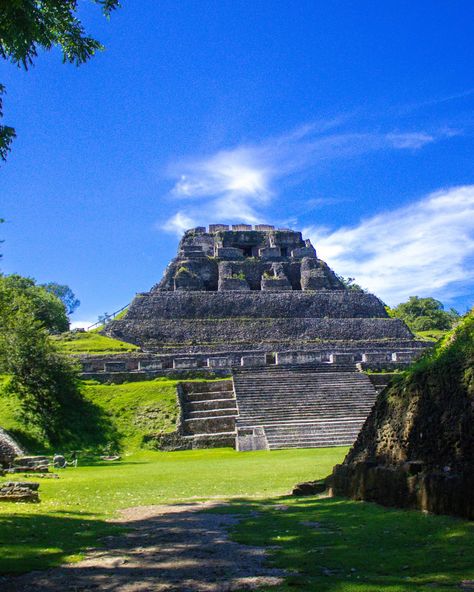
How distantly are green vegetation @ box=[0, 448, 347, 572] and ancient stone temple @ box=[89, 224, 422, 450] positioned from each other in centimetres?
250

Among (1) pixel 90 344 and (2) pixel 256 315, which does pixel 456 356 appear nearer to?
(1) pixel 90 344

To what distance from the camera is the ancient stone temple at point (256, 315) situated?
3135 cm

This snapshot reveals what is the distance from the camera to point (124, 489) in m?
11.4

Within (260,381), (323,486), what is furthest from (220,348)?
(323,486)

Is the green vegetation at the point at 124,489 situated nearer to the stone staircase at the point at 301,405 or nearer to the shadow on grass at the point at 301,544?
the shadow on grass at the point at 301,544

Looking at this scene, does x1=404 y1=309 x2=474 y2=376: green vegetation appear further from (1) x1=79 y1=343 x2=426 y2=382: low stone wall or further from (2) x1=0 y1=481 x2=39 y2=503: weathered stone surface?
(1) x1=79 y1=343 x2=426 y2=382: low stone wall

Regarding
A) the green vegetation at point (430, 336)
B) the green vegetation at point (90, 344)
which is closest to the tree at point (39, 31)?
the green vegetation at point (90, 344)

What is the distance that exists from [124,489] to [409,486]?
6484 millimetres

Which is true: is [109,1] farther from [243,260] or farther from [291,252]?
[291,252]

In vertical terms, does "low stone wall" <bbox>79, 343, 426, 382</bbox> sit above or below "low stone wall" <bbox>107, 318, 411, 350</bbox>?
below

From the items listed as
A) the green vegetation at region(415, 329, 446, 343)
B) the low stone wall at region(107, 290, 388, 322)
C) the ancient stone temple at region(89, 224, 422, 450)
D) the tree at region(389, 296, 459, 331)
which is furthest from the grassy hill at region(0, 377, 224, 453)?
the tree at region(389, 296, 459, 331)

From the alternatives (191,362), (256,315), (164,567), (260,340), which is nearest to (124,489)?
(164,567)

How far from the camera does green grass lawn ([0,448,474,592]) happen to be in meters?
4.37

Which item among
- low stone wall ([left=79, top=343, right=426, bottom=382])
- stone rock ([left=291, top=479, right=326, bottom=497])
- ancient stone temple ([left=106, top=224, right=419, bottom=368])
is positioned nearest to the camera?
stone rock ([left=291, top=479, right=326, bottom=497])
